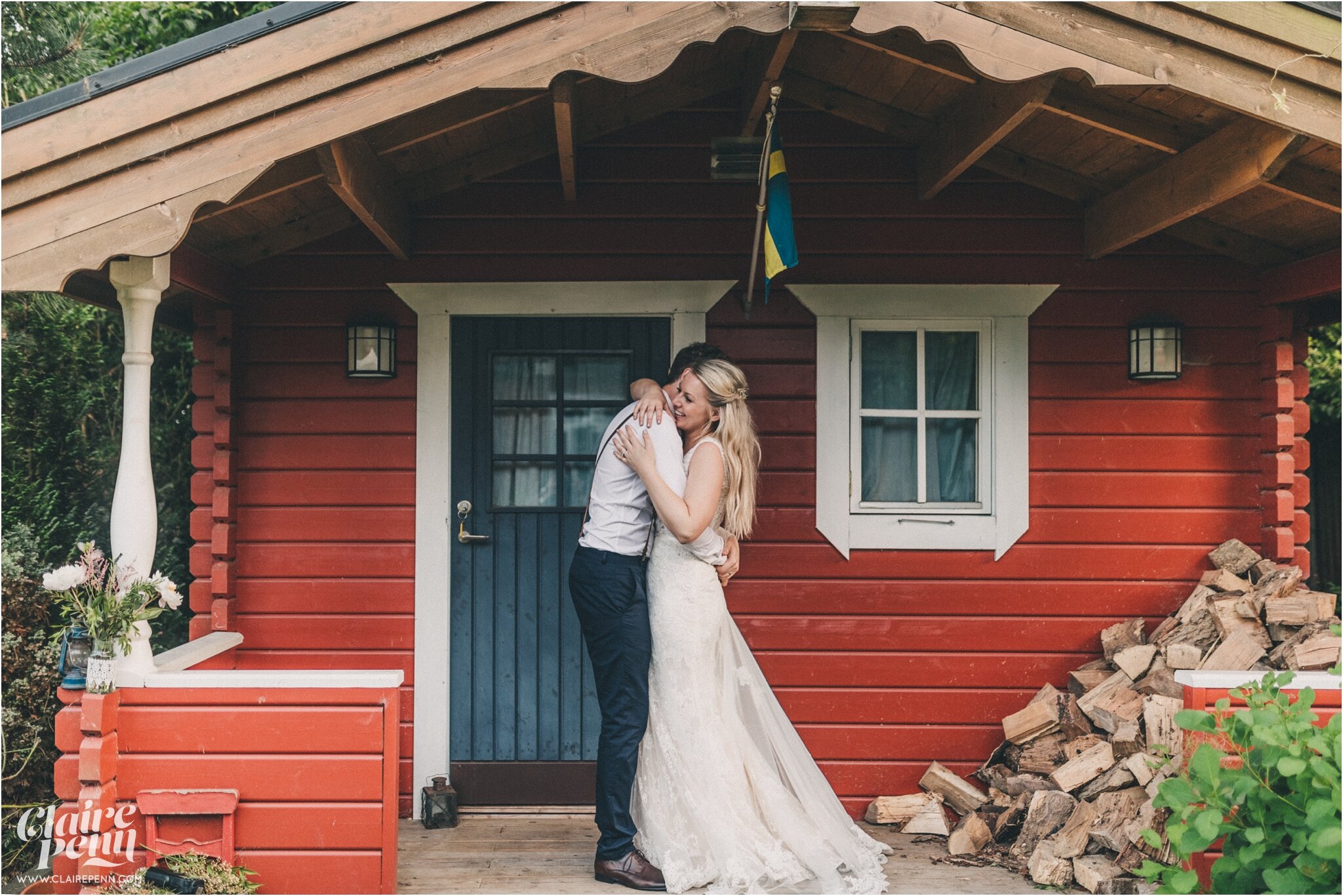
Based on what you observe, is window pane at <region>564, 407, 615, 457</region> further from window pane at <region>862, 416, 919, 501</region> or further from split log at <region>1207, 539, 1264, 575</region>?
split log at <region>1207, 539, 1264, 575</region>

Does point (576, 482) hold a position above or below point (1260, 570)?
above

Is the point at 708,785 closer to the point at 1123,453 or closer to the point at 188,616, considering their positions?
the point at 1123,453

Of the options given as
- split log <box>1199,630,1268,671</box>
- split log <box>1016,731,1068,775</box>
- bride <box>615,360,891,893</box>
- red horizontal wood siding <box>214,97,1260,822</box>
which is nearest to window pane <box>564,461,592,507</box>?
red horizontal wood siding <box>214,97,1260,822</box>

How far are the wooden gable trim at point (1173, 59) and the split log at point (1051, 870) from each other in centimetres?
247

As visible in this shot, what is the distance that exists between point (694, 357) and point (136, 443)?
186cm

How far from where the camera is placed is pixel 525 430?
4.24 meters

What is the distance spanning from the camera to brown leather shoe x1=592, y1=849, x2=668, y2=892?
126 inches

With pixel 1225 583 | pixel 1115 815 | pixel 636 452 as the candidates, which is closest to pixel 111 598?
pixel 636 452

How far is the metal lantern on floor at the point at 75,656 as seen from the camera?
118 inches

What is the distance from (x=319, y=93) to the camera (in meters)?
2.80

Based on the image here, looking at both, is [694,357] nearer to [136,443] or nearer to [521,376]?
[521,376]

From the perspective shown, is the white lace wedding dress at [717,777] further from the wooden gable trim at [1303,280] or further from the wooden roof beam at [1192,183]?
the wooden gable trim at [1303,280]

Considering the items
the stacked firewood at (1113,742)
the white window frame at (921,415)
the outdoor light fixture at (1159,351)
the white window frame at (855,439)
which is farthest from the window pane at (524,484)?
the outdoor light fixture at (1159,351)

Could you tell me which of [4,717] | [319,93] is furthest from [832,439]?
[4,717]
